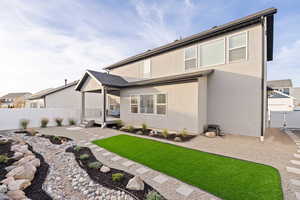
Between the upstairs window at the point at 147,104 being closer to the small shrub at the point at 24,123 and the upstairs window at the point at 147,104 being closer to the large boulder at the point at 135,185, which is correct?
the large boulder at the point at 135,185

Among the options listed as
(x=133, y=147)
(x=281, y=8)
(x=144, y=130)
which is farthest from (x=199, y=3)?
(x=133, y=147)

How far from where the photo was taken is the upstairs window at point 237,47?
7167mm

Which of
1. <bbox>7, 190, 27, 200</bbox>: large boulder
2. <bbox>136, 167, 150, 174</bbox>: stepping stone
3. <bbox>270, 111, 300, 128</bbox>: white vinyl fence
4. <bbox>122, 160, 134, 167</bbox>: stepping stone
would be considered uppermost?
<bbox>270, 111, 300, 128</bbox>: white vinyl fence

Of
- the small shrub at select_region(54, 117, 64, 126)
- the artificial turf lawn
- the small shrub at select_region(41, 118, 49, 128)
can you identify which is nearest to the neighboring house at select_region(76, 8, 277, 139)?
the artificial turf lawn

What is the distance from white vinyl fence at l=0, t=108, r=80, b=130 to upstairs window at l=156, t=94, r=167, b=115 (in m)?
9.09

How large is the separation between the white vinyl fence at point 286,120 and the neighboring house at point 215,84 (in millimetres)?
5774

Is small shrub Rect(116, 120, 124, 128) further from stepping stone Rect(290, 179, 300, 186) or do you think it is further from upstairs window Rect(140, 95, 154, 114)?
stepping stone Rect(290, 179, 300, 186)

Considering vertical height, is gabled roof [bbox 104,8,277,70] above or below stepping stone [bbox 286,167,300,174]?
above

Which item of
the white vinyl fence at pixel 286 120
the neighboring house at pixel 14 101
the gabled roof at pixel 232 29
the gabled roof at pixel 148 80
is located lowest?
the white vinyl fence at pixel 286 120

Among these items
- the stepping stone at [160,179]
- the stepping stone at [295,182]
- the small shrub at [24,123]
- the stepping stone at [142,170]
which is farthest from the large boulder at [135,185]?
the small shrub at [24,123]

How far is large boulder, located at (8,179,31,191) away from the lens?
267cm

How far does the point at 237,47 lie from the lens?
736 cm

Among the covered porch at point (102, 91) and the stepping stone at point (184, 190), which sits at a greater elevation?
the covered porch at point (102, 91)

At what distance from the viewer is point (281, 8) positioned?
7027 mm
